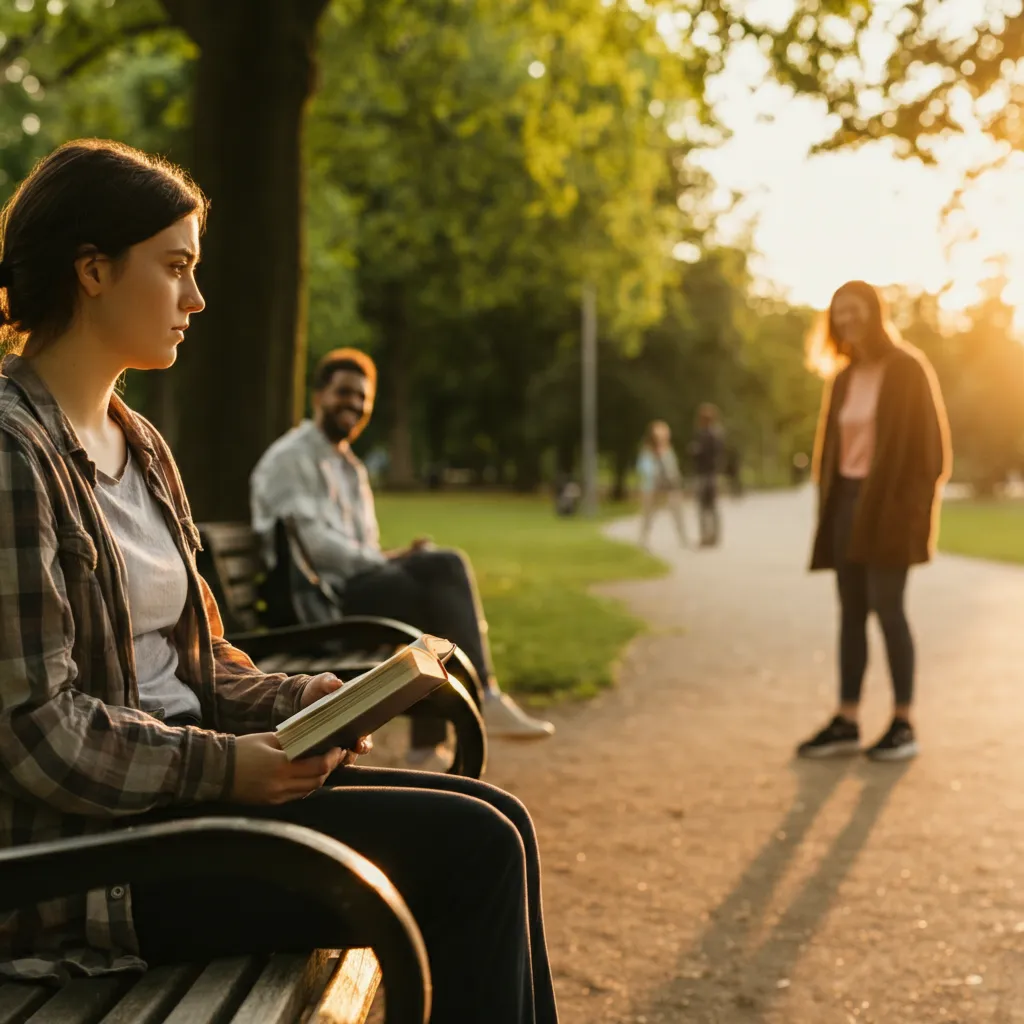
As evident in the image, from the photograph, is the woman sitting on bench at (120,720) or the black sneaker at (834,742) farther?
the black sneaker at (834,742)

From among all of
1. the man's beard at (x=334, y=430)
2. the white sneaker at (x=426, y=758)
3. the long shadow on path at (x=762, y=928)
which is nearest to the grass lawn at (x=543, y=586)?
the white sneaker at (x=426, y=758)

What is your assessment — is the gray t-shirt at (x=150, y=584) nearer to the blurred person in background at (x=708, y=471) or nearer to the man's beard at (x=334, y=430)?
the man's beard at (x=334, y=430)

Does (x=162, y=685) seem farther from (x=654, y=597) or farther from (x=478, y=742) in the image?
(x=654, y=597)

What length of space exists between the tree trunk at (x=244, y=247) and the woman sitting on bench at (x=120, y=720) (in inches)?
213

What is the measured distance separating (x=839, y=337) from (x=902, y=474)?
719mm

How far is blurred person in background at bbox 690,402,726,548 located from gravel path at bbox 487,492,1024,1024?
42.7 ft

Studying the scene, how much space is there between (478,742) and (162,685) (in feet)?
3.09

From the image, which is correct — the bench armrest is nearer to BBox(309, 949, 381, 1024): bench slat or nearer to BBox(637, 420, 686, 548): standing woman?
BBox(309, 949, 381, 1024): bench slat

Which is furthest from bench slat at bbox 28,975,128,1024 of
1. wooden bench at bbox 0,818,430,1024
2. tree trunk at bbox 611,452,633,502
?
tree trunk at bbox 611,452,633,502

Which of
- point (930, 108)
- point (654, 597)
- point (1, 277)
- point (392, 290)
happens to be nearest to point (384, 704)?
point (1, 277)

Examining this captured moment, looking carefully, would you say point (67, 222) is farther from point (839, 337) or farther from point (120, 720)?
point (839, 337)

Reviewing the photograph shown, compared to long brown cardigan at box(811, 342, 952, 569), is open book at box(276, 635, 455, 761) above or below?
below

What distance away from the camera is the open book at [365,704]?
6.81 feet

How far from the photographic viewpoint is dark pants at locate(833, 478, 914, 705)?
6195mm
